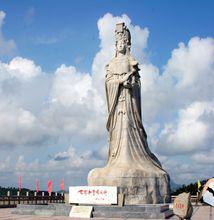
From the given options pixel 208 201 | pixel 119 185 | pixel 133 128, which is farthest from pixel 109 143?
pixel 208 201

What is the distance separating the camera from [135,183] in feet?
65.0

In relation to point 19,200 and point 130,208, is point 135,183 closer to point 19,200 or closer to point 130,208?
point 130,208

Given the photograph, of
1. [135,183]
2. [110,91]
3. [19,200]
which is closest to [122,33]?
[110,91]

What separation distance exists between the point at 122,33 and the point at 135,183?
29.2ft

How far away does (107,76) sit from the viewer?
22969mm

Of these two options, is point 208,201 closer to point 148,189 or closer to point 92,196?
point 92,196

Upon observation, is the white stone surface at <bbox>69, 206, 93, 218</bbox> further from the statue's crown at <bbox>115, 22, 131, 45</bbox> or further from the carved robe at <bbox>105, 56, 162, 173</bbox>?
the statue's crown at <bbox>115, 22, 131, 45</bbox>

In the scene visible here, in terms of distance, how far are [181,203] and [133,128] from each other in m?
13.0

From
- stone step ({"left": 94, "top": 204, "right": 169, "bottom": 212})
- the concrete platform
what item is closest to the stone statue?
the concrete platform

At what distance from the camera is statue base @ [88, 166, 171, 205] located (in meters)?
19.7

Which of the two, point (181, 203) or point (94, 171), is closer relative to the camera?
point (181, 203)

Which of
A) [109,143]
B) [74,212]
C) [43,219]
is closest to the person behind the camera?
[43,219]

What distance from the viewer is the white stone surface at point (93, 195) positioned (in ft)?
58.1

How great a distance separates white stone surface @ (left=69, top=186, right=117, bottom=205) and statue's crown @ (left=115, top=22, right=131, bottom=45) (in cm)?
937
